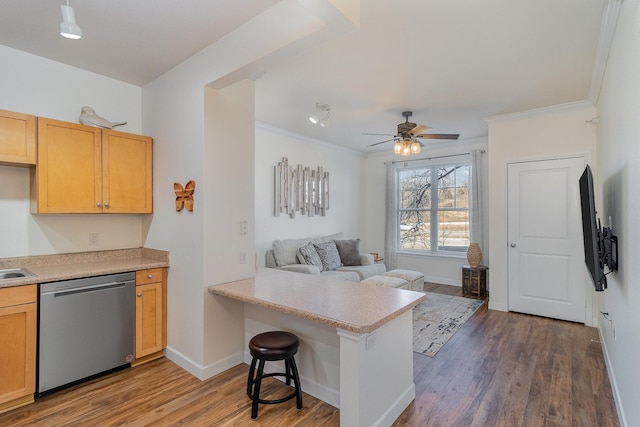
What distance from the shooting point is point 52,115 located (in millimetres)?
2736

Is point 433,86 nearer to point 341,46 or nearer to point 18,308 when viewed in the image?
point 341,46

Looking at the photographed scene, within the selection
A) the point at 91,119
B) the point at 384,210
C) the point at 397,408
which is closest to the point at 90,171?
the point at 91,119

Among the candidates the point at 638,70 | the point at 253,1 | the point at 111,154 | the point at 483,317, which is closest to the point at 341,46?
the point at 253,1

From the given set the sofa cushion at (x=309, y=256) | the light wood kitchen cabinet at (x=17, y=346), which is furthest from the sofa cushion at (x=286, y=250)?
the light wood kitchen cabinet at (x=17, y=346)

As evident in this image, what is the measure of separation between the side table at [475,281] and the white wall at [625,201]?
249cm

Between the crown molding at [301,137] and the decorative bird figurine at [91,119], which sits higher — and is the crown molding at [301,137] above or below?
above

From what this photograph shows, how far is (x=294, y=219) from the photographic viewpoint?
5289mm

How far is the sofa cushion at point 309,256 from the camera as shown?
4664 mm

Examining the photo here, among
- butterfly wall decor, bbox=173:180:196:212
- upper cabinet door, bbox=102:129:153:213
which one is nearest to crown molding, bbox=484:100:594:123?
butterfly wall decor, bbox=173:180:196:212

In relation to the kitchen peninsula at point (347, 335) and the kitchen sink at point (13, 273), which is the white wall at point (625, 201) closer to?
the kitchen peninsula at point (347, 335)

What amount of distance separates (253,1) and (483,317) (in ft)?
13.9

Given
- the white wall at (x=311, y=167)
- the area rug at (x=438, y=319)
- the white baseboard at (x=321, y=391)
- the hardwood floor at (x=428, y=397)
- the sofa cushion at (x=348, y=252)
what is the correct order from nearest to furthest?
the hardwood floor at (x=428, y=397)
the white baseboard at (x=321, y=391)
the area rug at (x=438, y=319)
the white wall at (x=311, y=167)
the sofa cushion at (x=348, y=252)

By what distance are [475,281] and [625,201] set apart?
3.45 meters

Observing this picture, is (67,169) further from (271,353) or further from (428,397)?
(428,397)
